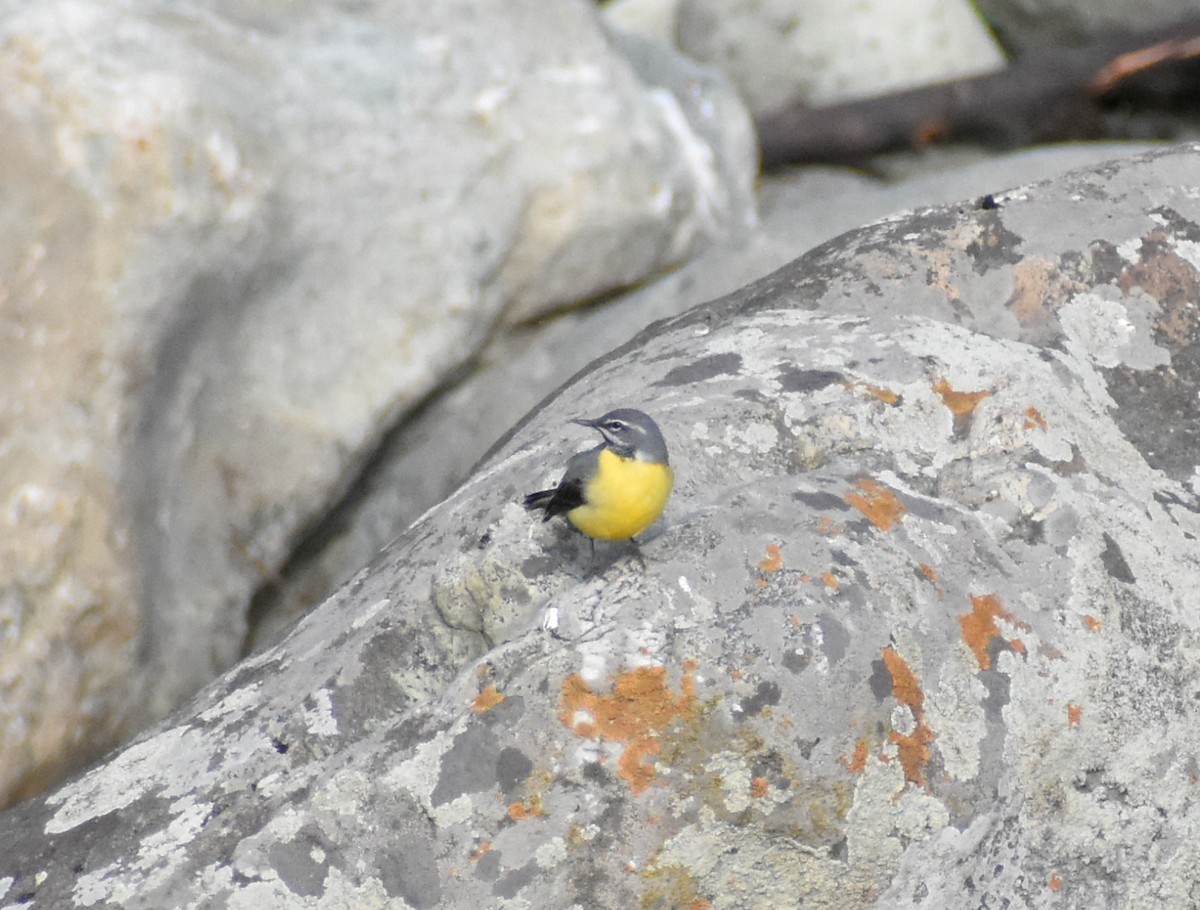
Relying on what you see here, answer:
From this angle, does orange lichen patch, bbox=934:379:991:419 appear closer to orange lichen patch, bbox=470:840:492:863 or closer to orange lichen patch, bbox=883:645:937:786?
orange lichen patch, bbox=883:645:937:786

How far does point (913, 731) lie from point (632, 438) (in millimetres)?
798


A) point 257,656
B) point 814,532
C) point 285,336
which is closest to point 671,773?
point 814,532

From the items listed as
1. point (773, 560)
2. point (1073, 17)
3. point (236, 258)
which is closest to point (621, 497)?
point (773, 560)

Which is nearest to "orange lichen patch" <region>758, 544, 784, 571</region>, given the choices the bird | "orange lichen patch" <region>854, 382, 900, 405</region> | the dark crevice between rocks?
the bird

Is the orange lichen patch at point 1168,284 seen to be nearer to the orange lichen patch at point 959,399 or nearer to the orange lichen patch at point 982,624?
the orange lichen patch at point 959,399

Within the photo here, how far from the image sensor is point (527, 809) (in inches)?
86.2

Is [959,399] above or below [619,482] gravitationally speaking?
below

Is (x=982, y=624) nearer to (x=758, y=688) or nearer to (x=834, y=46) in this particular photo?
(x=758, y=688)

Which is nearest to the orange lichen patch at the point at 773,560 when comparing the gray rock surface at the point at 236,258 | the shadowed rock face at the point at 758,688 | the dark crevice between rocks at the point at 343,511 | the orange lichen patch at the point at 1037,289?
the shadowed rock face at the point at 758,688

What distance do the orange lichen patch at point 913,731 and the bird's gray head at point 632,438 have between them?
0.61 metres

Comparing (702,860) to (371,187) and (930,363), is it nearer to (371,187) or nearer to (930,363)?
(930,363)

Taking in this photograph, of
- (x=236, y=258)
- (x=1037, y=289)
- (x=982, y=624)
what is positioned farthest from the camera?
(x=236, y=258)

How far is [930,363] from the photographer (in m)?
3.02

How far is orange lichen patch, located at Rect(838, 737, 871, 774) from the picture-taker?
2.20 m
